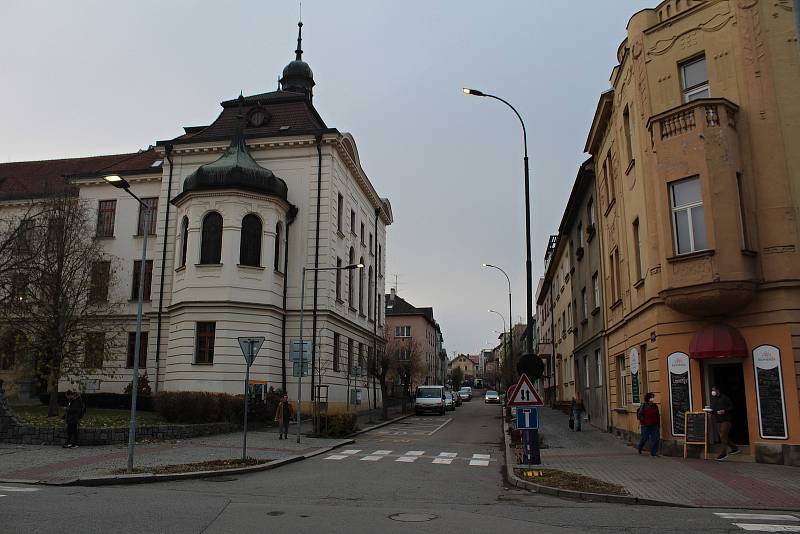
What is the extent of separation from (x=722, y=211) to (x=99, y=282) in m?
25.7

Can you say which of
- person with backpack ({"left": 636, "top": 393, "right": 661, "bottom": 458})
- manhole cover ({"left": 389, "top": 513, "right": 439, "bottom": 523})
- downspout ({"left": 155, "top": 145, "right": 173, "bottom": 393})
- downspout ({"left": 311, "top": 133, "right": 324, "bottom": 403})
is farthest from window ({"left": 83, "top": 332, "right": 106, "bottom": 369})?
manhole cover ({"left": 389, "top": 513, "right": 439, "bottom": 523})

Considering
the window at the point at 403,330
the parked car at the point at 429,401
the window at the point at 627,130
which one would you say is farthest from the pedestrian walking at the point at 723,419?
the window at the point at 403,330

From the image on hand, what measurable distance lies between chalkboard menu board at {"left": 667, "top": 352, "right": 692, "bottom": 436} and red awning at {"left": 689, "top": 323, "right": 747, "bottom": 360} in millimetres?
684

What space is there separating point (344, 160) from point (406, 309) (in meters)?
55.6

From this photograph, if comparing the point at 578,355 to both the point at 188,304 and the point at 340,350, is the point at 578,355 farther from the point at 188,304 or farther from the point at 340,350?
the point at 188,304

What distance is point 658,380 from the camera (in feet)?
55.3

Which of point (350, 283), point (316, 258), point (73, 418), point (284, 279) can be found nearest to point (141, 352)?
point (284, 279)

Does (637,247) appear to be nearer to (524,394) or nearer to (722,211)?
(722,211)

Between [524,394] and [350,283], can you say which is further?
[350,283]

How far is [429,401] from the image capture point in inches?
1657

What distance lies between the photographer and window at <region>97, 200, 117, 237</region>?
37406 mm

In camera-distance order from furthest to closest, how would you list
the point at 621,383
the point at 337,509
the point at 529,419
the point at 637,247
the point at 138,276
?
the point at 138,276, the point at 621,383, the point at 637,247, the point at 529,419, the point at 337,509

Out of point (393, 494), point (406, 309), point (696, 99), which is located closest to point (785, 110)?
point (696, 99)

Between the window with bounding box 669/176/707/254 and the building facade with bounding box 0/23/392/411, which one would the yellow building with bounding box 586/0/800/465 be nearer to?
the window with bounding box 669/176/707/254
